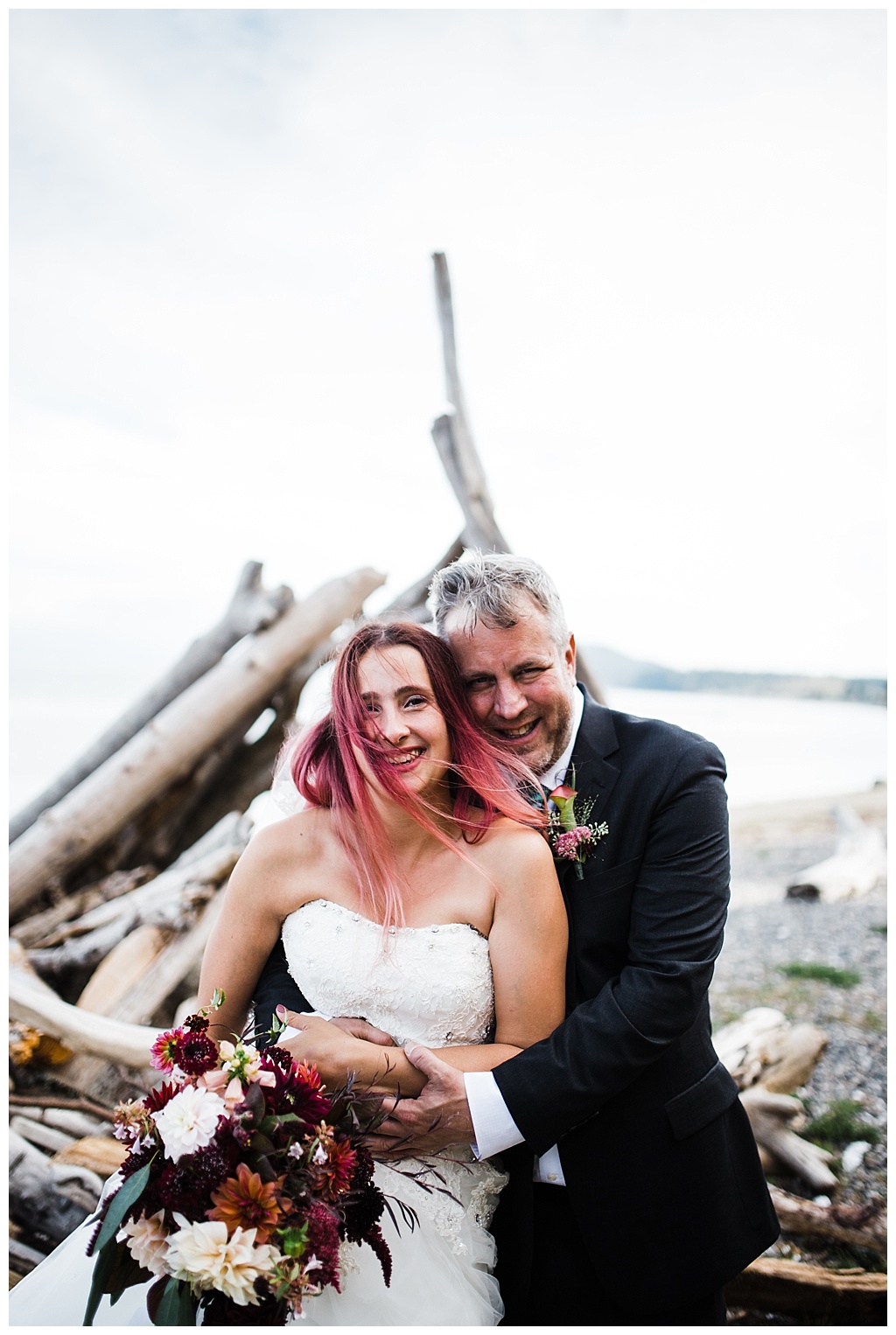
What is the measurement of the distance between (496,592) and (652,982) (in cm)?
131

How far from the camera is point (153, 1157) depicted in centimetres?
189

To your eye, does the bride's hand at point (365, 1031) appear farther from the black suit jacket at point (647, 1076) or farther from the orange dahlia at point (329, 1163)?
the orange dahlia at point (329, 1163)

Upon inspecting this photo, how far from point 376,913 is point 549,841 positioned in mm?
612

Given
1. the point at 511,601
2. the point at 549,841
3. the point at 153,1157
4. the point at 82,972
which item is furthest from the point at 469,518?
the point at 153,1157

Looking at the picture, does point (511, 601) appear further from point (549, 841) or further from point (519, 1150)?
point (519, 1150)

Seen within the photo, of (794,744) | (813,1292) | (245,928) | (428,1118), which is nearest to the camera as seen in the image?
(428,1118)

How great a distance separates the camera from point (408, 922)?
271cm

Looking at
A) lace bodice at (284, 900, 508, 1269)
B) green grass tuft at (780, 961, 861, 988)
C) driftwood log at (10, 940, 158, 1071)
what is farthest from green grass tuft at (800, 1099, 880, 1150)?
driftwood log at (10, 940, 158, 1071)

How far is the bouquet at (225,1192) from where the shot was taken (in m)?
1.76

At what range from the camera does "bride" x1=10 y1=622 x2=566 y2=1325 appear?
7.91 ft

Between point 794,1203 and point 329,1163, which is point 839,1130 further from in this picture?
point 329,1163

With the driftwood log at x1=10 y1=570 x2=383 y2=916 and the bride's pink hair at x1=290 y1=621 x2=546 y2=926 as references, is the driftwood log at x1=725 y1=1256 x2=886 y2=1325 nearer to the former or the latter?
the bride's pink hair at x1=290 y1=621 x2=546 y2=926

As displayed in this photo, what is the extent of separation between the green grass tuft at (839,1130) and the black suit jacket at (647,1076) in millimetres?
2548

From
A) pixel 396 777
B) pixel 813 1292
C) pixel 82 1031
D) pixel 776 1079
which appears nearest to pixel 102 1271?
pixel 396 777
